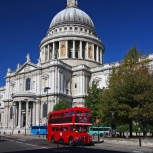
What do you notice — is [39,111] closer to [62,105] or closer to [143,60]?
[62,105]

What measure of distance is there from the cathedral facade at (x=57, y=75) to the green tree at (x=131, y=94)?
26.0 metres

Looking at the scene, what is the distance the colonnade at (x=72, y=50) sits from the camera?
311ft

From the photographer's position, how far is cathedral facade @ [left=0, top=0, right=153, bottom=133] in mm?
78438

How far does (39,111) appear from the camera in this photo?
7888cm

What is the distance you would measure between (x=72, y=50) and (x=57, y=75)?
1946 cm

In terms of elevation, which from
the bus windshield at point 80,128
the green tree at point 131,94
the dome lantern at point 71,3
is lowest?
the bus windshield at point 80,128

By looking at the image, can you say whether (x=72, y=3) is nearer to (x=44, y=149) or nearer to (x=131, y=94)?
(x=131, y=94)

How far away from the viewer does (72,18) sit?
10438cm

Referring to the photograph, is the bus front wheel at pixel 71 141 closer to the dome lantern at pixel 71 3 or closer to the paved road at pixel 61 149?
the paved road at pixel 61 149

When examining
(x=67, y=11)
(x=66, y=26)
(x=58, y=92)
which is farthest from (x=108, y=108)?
(x=67, y=11)

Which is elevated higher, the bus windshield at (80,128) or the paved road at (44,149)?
the bus windshield at (80,128)

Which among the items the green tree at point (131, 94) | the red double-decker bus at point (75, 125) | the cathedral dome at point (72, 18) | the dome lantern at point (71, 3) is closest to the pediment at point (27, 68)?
the cathedral dome at point (72, 18)

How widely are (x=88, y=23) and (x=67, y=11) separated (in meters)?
9.26

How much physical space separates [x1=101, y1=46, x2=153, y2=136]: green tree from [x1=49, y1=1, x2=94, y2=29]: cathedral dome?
62452 mm
